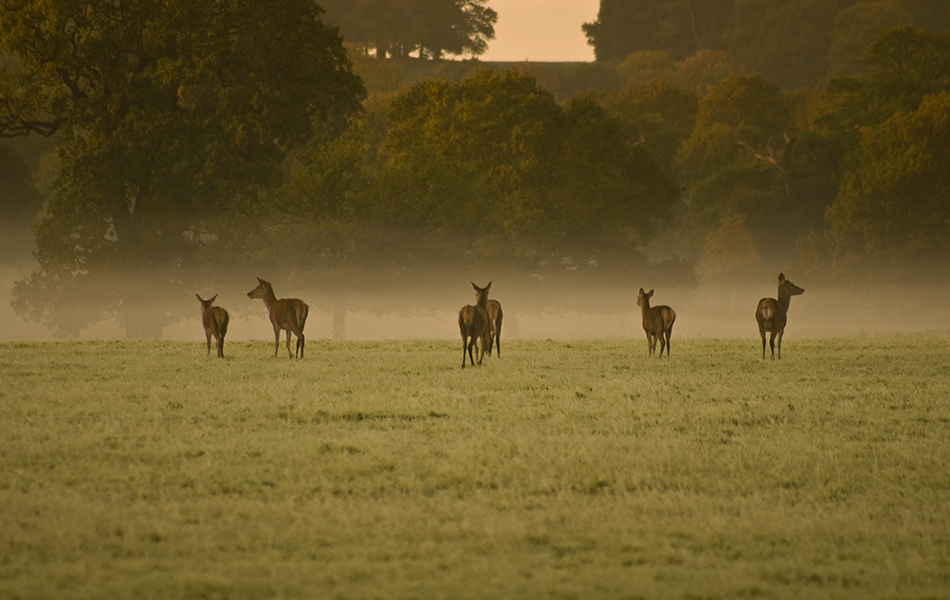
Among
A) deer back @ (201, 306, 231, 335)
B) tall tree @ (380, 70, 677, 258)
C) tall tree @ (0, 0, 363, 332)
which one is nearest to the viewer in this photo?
deer back @ (201, 306, 231, 335)

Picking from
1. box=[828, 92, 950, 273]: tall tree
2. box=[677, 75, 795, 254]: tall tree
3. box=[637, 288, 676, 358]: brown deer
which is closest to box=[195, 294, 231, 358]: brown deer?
box=[637, 288, 676, 358]: brown deer

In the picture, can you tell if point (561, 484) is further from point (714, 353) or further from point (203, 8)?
point (203, 8)

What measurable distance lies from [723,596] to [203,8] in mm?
34794

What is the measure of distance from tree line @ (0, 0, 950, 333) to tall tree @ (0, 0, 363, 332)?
83mm

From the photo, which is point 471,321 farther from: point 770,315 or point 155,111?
point 155,111

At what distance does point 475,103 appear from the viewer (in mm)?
46094

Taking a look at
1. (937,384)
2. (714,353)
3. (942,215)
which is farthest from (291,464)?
(942,215)

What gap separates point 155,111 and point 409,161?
35.6ft

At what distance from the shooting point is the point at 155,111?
34.8 m

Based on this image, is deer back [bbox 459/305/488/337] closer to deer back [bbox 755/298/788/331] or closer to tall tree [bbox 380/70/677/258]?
deer back [bbox 755/298/788/331]

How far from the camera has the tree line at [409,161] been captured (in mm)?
35500

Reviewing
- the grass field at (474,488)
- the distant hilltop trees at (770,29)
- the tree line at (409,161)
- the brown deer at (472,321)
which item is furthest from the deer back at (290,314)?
the distant hilltop trees at (770,29)

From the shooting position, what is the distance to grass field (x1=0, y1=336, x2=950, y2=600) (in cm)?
645

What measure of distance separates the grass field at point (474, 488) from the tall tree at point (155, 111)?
65.6 ft
